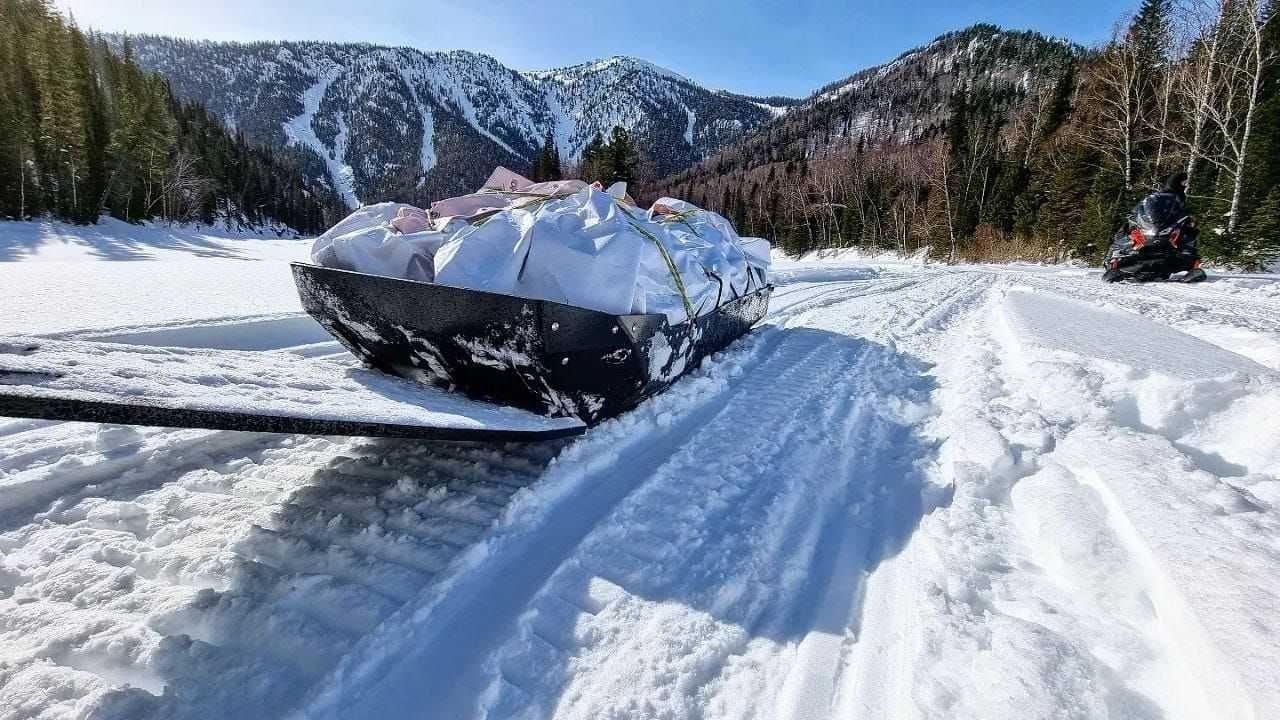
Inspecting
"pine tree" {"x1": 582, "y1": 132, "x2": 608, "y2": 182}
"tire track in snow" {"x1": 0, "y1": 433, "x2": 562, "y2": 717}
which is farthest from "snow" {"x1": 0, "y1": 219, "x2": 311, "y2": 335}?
"pine tree" {"x1": 582, "y1": 132, "x2": 608, "y2": 182}

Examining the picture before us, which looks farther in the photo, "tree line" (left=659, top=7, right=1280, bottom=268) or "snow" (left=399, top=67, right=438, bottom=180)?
"snow" (left=399, top=67, right=438, bottom=180)

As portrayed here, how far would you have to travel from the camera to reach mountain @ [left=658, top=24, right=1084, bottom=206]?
71000 mm

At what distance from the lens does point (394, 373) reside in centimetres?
260

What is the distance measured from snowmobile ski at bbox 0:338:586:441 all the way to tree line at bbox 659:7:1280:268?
16.9m

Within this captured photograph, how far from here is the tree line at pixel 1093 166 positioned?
42.7 ft

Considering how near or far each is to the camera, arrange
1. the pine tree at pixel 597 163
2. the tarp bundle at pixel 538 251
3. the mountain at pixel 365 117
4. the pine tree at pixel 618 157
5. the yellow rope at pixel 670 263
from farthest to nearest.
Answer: the mountain at pixel 365 117
the pine tree at pixel 597 163
the pine tree at pixel 618 157
the yellow rope at pixel 670 263
the tarp bundle at pixel 538 251

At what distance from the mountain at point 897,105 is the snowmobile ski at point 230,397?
203 feet

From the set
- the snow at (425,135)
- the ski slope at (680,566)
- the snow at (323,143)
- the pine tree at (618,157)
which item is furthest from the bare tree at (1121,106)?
the snow at (323,143)

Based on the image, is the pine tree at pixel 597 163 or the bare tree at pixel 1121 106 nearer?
the bare tree at pixel 1121 106

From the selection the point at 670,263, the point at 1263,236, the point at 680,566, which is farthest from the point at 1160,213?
the point at 680,566

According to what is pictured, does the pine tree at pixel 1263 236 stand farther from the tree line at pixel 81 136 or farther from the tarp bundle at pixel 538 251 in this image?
the tree line at pixel 81 136

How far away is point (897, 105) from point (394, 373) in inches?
4179

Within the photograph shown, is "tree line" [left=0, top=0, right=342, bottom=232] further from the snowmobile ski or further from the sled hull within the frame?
the snowmobile ski

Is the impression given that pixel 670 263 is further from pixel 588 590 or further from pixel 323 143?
pixel 323 143
